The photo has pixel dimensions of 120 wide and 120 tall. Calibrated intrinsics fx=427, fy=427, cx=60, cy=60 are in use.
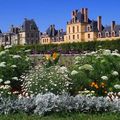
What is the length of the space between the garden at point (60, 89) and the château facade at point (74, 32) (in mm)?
61516

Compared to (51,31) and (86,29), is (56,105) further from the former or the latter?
(51,31)

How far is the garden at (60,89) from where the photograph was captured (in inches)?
258

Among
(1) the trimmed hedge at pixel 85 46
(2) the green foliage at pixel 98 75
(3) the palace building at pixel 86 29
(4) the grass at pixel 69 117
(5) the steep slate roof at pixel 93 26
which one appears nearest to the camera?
(4) the grass at pixel 69 117

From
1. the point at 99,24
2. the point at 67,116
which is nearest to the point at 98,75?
the point at 67,116

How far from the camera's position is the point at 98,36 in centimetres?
7819

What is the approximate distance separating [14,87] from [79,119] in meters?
3.48

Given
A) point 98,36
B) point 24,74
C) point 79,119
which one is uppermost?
point 98,36

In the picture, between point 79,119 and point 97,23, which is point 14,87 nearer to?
point 79,119

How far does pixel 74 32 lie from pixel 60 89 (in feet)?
250

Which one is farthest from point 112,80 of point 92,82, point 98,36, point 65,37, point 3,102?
point 65,37

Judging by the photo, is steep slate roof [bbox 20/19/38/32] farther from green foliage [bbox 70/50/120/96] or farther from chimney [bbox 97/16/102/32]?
green foliage [bbox 70/50/120/96]

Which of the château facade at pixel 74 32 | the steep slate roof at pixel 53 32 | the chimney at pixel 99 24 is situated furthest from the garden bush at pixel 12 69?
the steep slate roof at pixel 53 32

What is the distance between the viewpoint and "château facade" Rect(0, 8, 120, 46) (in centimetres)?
7538

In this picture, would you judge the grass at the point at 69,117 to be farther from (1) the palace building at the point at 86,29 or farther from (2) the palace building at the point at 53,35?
(2) the palace building at the point at 53,35
